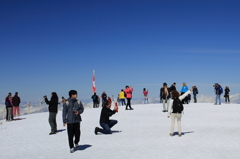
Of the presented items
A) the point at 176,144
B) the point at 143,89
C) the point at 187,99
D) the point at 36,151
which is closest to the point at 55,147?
the point at 36,151

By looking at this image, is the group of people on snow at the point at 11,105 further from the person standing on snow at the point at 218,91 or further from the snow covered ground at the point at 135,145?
the person standing on snow at the point at 218,91

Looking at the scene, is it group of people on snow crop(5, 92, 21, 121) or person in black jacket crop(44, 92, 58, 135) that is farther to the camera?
group of people on snow crop(5, 92, 21, 121)

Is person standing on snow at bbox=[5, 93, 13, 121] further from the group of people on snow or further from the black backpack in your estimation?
the black backpack

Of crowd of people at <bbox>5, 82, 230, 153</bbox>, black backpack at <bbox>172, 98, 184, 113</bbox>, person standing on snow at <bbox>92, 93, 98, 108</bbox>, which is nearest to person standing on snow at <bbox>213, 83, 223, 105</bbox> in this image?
crowd of people at <bbox>5, 82, 230, 153</bbox>

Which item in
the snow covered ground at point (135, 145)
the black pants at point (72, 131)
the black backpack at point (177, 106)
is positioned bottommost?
the snow covered ground at point (135, 145)

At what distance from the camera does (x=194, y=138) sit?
996 cm

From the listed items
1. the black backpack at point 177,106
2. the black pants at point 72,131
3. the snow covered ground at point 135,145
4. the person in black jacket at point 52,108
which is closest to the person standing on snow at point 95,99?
the snow covered ground at point 135,145

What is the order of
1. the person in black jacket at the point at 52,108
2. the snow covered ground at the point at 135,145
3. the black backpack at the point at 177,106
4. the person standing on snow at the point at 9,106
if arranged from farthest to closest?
the person standing on snow at the point at 9,106
the person in black jacket at the point at 52,108
the black backpack at the point at 177,106
the snow covered ground at the point at 135,145

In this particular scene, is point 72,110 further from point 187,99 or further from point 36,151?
point 187,99

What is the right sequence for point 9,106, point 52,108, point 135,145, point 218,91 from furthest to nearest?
point 218,91
point 9,106
point 52,108
point 135,145

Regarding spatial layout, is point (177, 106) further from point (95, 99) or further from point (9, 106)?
point (95, 99)

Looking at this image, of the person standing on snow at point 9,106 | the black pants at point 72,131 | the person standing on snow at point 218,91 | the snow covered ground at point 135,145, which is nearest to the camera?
the snow covered ground at point 135,145

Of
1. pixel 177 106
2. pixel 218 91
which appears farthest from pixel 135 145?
pixel 218 91

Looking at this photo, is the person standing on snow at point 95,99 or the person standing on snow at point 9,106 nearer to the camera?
the person standing on snow at point 9,106
